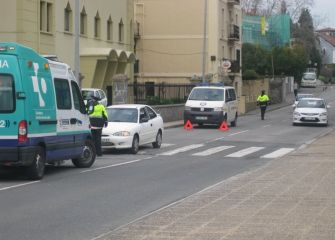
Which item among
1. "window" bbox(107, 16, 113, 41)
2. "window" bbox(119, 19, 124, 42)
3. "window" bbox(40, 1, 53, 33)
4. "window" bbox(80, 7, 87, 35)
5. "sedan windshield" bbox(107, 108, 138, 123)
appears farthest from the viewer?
"window" bbox(119, 19, 124, 42)

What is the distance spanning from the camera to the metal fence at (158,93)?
4412cm

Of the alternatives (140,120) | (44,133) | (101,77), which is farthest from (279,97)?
(44,133)

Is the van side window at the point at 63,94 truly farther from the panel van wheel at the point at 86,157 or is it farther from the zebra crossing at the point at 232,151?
the zebra crossing at the point at 232,151

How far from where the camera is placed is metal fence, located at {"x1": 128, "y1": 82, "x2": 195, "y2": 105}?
145 ft

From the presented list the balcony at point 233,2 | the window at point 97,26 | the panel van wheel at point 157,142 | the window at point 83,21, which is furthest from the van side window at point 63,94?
the balcony at point 233,2

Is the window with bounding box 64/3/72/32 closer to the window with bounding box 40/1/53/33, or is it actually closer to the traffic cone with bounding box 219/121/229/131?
the window with bounding box 40/1/53/33

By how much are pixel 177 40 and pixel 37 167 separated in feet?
158

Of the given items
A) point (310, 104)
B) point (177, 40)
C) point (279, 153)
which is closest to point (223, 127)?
point (310, 104)

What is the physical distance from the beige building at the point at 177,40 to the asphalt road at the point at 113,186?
35105mm

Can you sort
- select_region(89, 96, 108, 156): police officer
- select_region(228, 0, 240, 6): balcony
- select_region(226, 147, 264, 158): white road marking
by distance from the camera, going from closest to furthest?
select_region(89, 96, 108, 156): police officer → select_region(226, 147, 264, 158): white road marking → select_region(228, 0, 240, 6): balcony

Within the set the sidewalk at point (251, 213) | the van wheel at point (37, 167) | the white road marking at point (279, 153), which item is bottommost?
the white road marking at point (279, 153)

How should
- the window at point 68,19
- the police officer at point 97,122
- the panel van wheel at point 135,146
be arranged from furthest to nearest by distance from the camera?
1. the window at point 68,19
2. the panel van wheel at point 135,146
3. the police officer at point 97,122

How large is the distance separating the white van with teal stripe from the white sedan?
215 inches

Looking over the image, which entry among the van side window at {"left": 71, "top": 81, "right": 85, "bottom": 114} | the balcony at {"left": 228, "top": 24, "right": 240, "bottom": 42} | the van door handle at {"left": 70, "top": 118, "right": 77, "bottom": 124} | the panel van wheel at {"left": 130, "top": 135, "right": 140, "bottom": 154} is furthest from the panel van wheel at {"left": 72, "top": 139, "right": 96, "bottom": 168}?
the balcony at {"left": 228, "top": 24, "right": 240, "bottom": 42}
